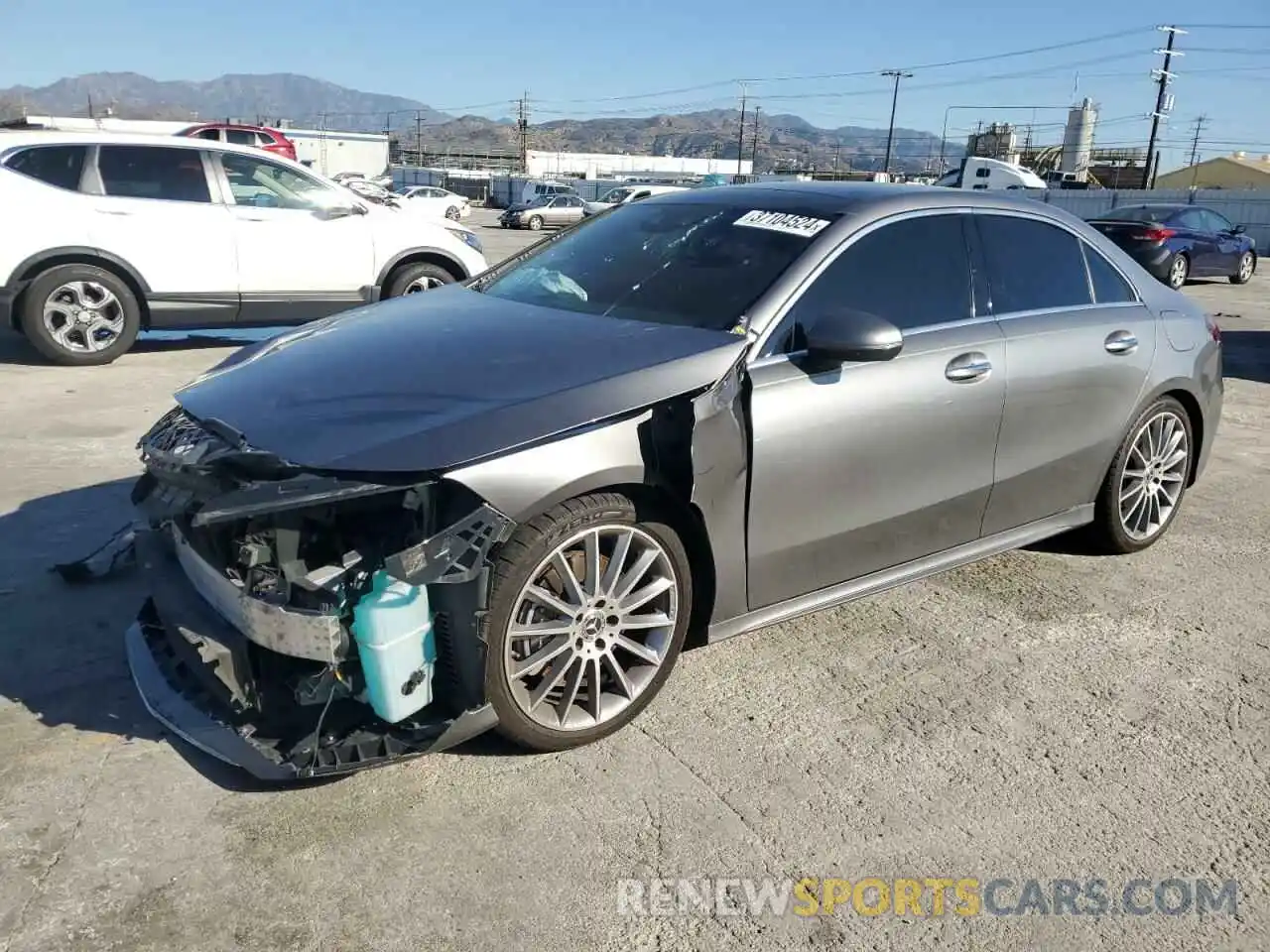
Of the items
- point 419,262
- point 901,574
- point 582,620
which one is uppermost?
point 419,262

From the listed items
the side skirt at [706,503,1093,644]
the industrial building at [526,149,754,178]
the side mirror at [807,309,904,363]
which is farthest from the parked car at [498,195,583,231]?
the industrial building at [526,149,754,178]

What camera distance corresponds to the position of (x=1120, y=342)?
423cm

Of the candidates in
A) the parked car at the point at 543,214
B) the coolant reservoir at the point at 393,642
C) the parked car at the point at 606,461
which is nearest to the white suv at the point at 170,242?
the parked car at the point at 606,461

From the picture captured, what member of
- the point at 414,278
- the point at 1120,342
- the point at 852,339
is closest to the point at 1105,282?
the point at 1120,342

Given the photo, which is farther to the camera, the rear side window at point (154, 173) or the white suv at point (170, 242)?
the rear side window at point (154, 173)

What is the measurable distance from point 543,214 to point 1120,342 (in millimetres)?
33803

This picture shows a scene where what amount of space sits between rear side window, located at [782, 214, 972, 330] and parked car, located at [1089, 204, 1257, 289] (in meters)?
14.7

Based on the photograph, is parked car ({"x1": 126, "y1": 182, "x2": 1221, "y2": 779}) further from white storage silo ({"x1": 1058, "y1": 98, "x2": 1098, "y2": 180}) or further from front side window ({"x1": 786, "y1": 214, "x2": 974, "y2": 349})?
white storage silo ({"x1": 1058, "y1": 98, "x2": 1098, "y2": 180})

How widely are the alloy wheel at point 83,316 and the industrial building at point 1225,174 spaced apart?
7342 cm

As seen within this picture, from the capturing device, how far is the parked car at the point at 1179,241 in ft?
56.2

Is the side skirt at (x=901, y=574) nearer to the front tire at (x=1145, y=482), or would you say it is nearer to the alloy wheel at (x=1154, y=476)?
the front tire at (x=1145, y=482)

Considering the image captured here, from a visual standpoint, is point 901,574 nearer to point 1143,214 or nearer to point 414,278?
point 414,278

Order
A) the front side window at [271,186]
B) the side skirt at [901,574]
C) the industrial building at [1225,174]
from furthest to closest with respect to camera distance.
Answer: the industrial building at [1225,174], the front side window at [271,186], the side skirt at [901,574]

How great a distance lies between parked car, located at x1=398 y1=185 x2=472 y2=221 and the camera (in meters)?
31.7
